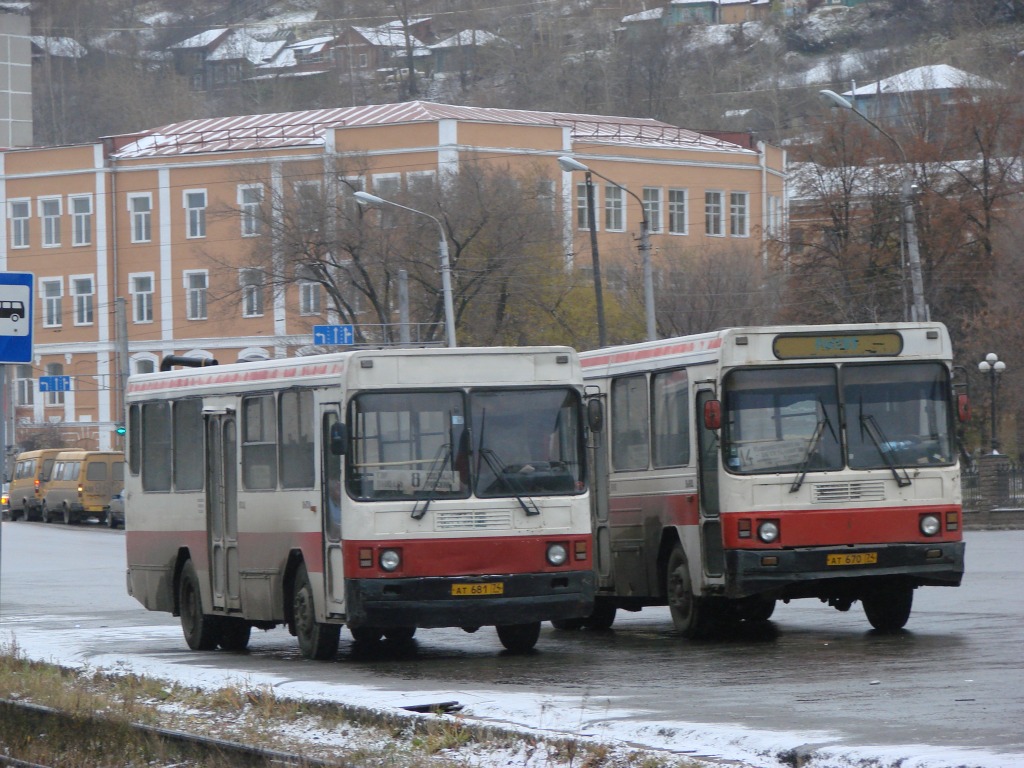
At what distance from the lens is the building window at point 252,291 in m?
57.1

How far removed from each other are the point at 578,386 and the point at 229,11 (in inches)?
6737

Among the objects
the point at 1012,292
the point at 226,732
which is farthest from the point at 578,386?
the point at 1012,292

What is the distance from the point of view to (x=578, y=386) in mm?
16297

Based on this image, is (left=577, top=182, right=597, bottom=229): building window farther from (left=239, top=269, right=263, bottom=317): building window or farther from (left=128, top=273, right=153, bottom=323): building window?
(left=128, top=273, right=153, bottom=323): building window

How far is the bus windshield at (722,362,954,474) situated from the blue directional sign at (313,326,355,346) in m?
28.7

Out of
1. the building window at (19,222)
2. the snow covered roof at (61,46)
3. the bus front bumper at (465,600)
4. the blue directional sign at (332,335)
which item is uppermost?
the snow covered roof at (61,46)

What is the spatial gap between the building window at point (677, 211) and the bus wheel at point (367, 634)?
202ft

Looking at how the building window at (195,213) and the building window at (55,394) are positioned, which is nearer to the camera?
the building window at (195,213)

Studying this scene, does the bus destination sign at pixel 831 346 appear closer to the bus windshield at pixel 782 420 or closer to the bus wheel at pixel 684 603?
the bus windshield at pixel 782 420

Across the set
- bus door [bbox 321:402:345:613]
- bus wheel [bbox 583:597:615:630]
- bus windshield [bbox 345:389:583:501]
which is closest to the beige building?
bus wheel [bbox 583:597:615:630]

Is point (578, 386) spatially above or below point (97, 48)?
below

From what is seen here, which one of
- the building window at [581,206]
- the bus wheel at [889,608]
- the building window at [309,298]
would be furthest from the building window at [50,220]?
the bus wheel at [889,608]

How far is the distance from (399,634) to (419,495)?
7.99 feet

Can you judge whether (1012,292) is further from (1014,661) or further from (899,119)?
(1014,661)
